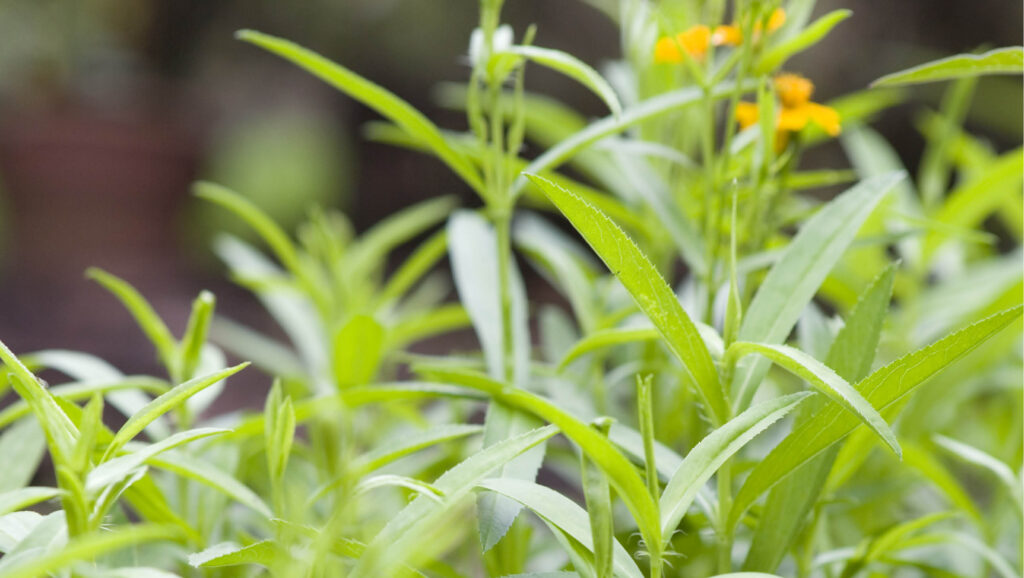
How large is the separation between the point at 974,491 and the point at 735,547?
0.65 m

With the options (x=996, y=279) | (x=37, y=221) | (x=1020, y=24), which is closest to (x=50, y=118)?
(x=37, y=221)

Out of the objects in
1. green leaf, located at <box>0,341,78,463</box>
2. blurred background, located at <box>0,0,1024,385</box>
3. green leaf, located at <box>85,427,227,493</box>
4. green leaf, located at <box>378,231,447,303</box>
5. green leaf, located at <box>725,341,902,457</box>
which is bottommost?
green leaf, located at <box>85,427,227,493</box>

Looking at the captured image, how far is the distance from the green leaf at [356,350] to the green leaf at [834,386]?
0.26 metres

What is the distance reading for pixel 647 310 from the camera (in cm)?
36

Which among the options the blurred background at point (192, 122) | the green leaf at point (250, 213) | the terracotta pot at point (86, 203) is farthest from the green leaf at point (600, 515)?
the terracotta pot at point (86, 203)

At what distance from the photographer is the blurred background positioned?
97.2 inches

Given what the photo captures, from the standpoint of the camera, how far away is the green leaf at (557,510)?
0.34 meters

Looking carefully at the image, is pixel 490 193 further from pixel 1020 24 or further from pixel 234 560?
pixel 1020 24

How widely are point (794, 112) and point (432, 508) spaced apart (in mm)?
331

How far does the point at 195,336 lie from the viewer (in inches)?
19.6

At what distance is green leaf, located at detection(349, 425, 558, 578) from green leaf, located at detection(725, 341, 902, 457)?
9 centimetres

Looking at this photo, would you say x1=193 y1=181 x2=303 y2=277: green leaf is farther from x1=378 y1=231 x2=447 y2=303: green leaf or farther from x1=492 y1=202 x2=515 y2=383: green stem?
x1=492 y1=202 x2=515 y2=383: green stem

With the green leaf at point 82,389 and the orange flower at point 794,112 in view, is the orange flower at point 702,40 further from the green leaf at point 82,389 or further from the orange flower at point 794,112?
the green leaf at point 82,389

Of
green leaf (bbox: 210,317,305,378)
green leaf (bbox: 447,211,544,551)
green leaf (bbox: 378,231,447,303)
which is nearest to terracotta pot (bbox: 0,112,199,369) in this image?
green leaf (bbox: 210,317,305,378)
